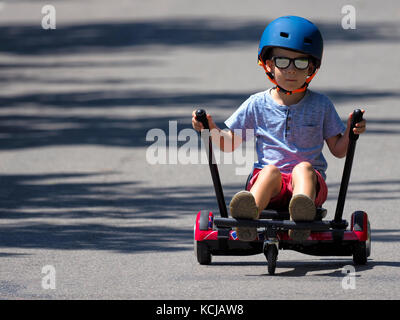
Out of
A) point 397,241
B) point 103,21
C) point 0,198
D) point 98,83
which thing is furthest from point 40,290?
point 103,21

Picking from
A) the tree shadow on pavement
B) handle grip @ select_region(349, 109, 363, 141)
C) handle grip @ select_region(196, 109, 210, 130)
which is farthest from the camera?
the tree shadow on pavement

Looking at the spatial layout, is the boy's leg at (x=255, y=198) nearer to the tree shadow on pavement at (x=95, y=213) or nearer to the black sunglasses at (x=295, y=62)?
the black sunglasses at (x=295, y=62)

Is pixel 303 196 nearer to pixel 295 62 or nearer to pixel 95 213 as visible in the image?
pixel 295 62

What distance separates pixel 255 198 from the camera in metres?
6.10

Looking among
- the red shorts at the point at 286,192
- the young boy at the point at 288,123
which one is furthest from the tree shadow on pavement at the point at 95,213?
the young boy at the point at 288,123

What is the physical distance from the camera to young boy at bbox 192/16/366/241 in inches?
244

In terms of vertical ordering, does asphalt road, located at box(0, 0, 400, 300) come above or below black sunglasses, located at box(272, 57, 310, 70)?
below

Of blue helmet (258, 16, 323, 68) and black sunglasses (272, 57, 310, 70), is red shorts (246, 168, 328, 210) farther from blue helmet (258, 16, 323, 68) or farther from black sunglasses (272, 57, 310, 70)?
blue helmet (258, 16, 323, 68)

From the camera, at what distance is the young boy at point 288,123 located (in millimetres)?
6207

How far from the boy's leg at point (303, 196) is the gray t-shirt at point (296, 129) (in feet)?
0.50

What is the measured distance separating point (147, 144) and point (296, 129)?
195 inches

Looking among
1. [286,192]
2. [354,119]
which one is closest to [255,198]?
[286,192]

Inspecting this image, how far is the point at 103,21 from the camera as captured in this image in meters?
22.1

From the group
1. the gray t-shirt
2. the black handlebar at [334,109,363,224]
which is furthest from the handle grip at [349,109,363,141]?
the gray t-shirt
